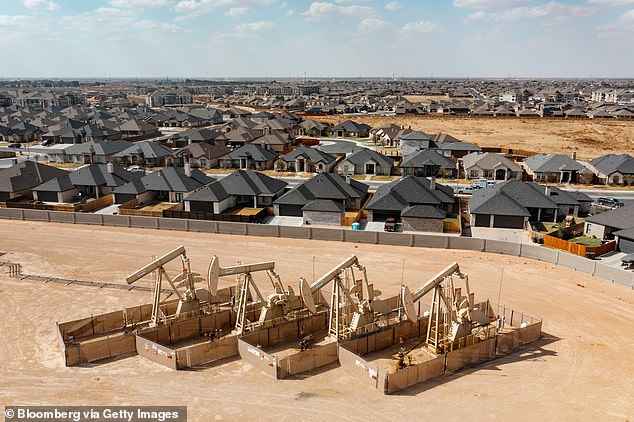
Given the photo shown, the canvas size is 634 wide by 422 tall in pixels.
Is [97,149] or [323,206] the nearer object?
[323,206]

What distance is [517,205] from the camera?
162 ft

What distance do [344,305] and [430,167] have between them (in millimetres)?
49835

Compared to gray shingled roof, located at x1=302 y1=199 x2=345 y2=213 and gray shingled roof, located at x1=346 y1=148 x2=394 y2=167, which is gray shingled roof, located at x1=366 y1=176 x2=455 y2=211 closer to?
gray shingled roof, located at x1=302 y1=199 x2=345 y2=213

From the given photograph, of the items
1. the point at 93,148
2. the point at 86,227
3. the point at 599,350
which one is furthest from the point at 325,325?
the point at 93,148

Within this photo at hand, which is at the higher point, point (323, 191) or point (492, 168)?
point (492, 168)

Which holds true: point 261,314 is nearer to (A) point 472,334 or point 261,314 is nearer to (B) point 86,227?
(A) point 472,334

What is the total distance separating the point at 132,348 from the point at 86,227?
2792 cm

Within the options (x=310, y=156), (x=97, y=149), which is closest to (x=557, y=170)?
(x=310, y=156)

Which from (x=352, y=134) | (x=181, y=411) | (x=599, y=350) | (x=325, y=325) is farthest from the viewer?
(x=352, y=134)

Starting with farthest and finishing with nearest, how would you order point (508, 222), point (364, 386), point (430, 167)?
point (430, 167)
point (508, 222)
point (364, 386)

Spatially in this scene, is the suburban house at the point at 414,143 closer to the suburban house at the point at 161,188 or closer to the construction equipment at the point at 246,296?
A: the suburban house at the point at 161,188

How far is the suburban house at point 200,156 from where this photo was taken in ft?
268

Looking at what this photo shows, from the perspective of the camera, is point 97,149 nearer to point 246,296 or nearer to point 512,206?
point 512,206

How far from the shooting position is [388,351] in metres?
27.1
